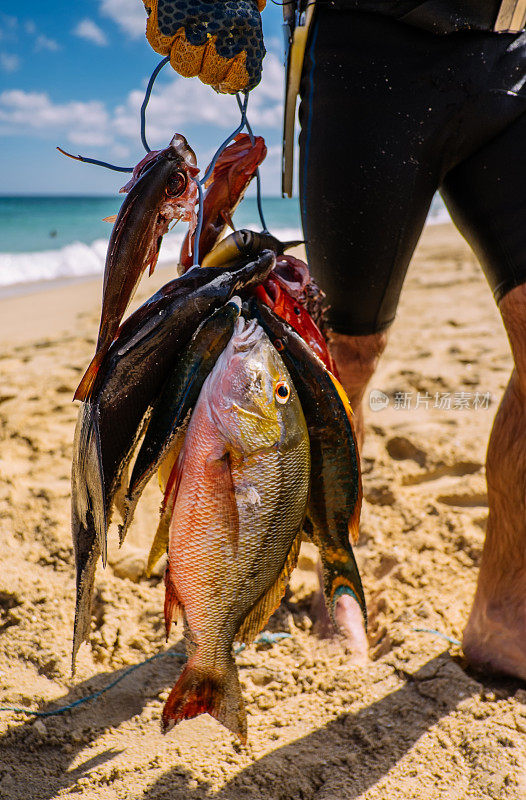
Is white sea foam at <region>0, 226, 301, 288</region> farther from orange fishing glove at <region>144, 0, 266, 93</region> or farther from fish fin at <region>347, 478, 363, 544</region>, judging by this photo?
fish fin at <region>347, 478, 363, 544</region>

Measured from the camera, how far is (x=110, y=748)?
171cm

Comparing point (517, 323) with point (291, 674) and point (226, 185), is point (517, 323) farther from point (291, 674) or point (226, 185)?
point (291, 674)

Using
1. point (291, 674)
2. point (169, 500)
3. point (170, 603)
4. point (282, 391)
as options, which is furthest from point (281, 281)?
point (291, 674)

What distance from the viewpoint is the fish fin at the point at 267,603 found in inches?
54.1

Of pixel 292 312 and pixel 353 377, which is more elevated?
pixel 292 312

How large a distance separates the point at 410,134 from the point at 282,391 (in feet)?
3.29

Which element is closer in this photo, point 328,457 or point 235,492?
point 235,492

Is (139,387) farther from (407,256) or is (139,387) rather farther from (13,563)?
(13,563)

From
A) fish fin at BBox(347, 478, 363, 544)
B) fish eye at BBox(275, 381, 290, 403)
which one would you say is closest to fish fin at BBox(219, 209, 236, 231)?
fish eye at BBox(275, 381, 290, 403)

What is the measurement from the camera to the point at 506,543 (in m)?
1.98

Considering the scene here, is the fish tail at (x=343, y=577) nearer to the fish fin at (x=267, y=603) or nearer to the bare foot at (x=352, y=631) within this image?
the fish fin at (x=267, y=603)

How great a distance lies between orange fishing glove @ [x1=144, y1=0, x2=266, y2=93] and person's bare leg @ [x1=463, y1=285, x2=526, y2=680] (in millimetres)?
1004

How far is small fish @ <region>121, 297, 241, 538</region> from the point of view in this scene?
4.02 ft

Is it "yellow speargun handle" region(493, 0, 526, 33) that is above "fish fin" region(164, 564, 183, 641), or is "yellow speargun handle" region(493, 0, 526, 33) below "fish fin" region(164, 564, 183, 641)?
above
